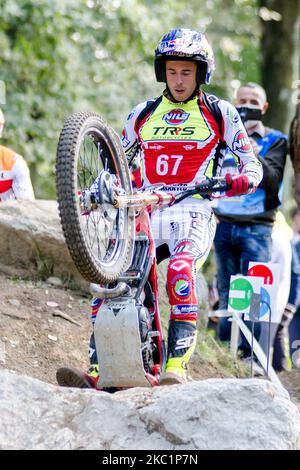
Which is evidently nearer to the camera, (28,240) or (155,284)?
(155,284)

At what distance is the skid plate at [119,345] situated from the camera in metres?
5.81

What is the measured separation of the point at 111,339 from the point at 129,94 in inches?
473

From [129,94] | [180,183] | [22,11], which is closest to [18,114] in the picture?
[22,11]

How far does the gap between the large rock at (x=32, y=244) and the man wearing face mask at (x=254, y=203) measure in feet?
4.72

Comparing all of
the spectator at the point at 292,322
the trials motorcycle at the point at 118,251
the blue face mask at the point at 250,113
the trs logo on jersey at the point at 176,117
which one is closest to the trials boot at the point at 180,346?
the trials motorcycle at the point at 118,251

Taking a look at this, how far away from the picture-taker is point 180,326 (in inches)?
236

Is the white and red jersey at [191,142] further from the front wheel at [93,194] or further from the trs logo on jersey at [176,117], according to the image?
the front wheel at [93,194]

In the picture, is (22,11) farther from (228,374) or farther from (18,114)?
(228,374)

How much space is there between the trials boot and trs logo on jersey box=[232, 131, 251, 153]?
1.12 metres

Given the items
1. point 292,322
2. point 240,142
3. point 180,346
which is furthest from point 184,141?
point 292,322

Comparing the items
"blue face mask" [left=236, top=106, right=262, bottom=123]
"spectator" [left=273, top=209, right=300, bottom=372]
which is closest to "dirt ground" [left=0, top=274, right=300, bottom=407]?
"spectator" [left=273, top=209, right=300, bottom=372]

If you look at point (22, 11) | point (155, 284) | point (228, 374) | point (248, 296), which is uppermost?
point (22, 11)

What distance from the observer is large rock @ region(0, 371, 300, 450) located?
4691 millimetres

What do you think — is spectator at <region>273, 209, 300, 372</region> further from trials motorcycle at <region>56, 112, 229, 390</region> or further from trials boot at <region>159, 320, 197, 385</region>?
trials motorcycle at <region>56, 112, 229, 390</region>
